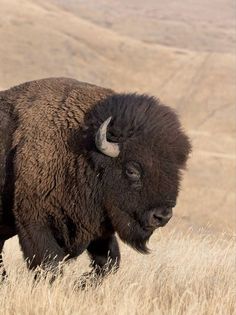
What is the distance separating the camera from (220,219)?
1129 inches

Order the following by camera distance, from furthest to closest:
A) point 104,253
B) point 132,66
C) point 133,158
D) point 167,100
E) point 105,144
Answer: point 132,66 < point 167,100 < point 104,253 < point 133,158 < point 105,144

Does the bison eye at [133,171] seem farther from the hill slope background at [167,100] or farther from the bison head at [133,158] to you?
the hill slope background at [167,100]

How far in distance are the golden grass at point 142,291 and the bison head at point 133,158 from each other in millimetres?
525

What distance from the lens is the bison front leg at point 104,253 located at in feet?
22.8

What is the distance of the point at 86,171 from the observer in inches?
258

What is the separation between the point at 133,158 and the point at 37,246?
1184 millimetres

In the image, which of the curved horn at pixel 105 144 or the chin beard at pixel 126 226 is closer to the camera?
the curved horn at pixel 105 144

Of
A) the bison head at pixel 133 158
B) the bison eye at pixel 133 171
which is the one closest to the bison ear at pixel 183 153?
the bison head at pixel 133 158

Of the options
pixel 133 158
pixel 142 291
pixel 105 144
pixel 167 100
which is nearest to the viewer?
pixel 142 291

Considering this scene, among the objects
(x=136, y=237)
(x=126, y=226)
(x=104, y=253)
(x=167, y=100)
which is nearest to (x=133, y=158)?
(x=126, y=226)

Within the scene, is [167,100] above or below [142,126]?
below

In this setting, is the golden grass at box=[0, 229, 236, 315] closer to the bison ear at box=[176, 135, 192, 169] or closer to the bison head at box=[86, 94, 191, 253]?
the bison head at box=[86, 94, 191, 253]

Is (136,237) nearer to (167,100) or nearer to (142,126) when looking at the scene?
(142,126)

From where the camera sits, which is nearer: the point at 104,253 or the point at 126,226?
the point at 126,226
